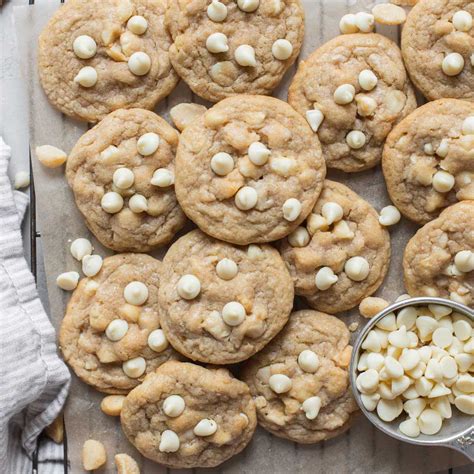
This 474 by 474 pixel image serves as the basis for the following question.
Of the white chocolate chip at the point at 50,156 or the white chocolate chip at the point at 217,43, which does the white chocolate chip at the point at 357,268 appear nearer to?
the white chocolate chip at the point at 217,43

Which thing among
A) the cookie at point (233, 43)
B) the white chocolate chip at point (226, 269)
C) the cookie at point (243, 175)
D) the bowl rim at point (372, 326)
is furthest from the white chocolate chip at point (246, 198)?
the bowl rim at point (372, 326)

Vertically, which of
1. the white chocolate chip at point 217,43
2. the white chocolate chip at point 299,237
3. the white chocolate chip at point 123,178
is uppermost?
the white chocolate chip at point 217,43

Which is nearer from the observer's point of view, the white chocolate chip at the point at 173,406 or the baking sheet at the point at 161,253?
the white chocolate chip at the point at 173,406

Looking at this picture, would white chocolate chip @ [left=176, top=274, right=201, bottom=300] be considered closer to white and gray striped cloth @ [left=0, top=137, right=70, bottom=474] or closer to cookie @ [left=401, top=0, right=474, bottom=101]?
white and gray striped cloth @ [left=0, top=137, right=70, bottom=474]

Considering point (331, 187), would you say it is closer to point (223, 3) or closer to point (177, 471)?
point (223, 3)

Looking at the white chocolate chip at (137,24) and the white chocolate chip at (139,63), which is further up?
the white chocolate chip at (137,24)

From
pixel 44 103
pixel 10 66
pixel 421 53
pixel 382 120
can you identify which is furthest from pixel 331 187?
pixel 10 66

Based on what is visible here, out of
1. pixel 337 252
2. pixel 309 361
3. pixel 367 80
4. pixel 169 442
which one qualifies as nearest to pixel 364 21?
pixel 367 80
